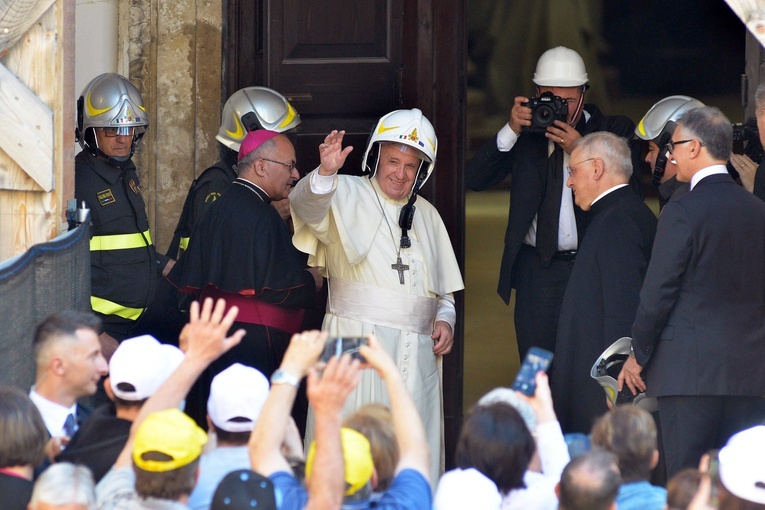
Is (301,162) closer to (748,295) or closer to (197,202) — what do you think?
(197,202)

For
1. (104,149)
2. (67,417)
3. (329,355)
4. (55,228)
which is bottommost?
(67,417)

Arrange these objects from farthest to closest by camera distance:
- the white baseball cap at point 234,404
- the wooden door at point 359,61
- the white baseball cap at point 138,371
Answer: the wooden door at point 359,61 → the white baseball cap at point 138,371 → the white baseball cap at point 234,404

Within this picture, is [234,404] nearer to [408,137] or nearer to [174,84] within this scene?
[408,137]

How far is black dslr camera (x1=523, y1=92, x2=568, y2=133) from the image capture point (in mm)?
6023

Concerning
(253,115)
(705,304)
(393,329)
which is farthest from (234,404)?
(253,115)

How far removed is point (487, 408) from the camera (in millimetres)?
3439

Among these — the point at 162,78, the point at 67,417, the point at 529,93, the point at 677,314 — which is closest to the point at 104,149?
the point at 162,78

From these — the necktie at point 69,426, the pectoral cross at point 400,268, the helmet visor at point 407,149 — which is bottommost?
the necktie at point 69,426

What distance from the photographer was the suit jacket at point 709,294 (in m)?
4.62

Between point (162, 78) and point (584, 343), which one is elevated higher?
point (162, 78)

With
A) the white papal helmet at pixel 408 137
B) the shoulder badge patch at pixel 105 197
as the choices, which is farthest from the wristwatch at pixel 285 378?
the shoulder badge patch at pixel 105 197

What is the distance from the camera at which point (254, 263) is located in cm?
555

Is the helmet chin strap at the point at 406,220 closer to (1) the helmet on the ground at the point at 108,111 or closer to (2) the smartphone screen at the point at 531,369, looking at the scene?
(1) the helmet on the ground at the point at 108,111

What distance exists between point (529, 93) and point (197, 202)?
3.99 meters
